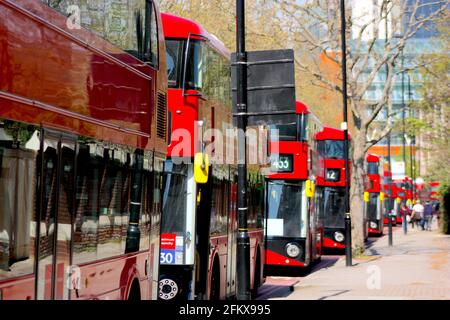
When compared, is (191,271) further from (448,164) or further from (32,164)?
(448,164)

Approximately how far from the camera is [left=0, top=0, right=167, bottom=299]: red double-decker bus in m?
6.82

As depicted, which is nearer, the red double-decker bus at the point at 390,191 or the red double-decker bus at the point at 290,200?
the red double-decker bus at the point at 290,200

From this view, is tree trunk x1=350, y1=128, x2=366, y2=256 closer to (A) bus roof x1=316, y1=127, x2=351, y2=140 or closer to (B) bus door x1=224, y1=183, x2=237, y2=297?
(A) bus roof x1=316, y1=127, x2=351, y2=140

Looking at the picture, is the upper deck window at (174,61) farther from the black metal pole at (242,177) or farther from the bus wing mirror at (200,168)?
the bus wing mirror at (200,168)

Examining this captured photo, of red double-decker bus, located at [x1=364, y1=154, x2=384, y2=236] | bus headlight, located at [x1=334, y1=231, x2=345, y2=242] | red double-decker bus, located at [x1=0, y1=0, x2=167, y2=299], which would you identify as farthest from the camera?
red double-decker bus, located at [x1=364, y1=154, x2=384, y2=236]

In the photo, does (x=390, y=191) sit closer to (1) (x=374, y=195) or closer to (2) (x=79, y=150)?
(1) (x=374, y=195)

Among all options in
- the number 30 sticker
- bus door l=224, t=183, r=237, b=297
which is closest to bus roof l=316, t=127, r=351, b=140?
bus door l=224, t=183, r=237, b=297

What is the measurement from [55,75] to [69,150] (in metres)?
0.68

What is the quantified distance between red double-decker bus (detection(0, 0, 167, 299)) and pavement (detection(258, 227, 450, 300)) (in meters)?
7.97

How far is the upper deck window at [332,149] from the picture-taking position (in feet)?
119

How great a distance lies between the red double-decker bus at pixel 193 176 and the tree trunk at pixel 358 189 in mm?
18394

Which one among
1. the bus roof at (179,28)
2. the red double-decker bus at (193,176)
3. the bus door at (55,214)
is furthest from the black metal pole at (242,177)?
the bus door at (55,214)

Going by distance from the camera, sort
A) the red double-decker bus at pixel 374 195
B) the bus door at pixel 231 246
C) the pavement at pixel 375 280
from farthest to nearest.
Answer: the red double-decker bus at pixel 374 195
the pavement at pixel 375 280
the bus door at pixel 231 246

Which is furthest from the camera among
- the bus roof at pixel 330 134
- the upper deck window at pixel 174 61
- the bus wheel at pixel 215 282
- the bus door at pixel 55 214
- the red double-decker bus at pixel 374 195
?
the red double-decker bus at pixel 374 195
